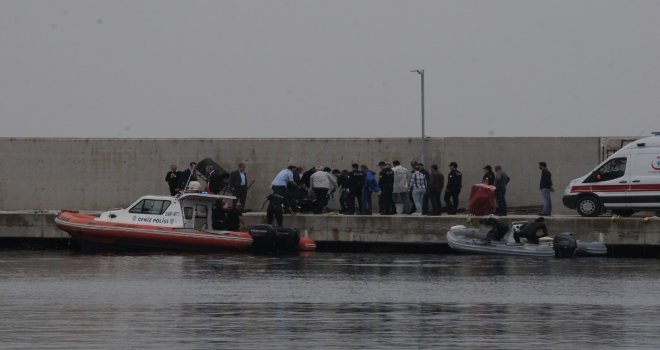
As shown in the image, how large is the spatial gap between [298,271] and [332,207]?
10.2m

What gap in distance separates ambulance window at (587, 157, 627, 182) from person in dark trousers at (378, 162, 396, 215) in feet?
17.0

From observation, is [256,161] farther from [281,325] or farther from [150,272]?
[281,325]

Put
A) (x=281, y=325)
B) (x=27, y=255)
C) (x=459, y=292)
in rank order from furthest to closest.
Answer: (x=27, y=255), (x=459, y=292), (x=281, y=325)

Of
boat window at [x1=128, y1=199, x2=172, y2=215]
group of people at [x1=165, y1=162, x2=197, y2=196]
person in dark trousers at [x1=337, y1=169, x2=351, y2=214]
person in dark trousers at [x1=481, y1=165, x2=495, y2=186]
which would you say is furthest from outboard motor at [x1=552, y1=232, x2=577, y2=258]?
group of people at [x1=165, y1=162, x2=197, y2=196]

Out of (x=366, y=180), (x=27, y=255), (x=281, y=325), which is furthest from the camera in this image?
(x=366, y=180)

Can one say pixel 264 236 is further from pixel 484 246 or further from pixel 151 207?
pixel 484 246

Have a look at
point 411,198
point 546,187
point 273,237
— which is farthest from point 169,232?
point 546,187

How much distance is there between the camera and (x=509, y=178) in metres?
38.9

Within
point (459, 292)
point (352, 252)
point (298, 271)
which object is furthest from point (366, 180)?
point (459, 292)

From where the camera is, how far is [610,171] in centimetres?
3488

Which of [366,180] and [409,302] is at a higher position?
[366,180]

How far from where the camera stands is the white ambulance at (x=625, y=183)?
34406mm

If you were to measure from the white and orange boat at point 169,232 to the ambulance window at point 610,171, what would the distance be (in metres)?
7.23

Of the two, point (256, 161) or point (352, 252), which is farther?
point (256, 161)
